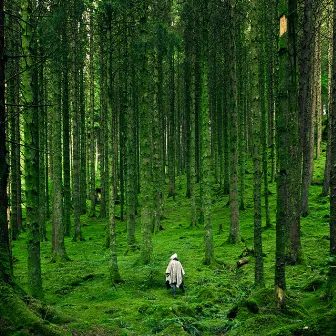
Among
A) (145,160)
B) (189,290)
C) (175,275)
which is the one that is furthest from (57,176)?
(189,290)

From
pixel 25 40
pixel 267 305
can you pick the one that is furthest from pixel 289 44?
pixel 25 40

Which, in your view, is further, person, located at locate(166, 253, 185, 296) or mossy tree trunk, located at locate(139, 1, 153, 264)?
mossy tree trunk, located at locate(139, 1, 153, 264)

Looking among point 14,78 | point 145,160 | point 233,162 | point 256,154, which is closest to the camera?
point 256,154

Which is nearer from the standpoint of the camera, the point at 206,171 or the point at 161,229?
A: the point at 206,171

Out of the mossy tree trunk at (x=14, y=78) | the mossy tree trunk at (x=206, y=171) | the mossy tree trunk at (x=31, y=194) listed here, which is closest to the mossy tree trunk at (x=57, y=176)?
the mossy tree trunk at (x=14, y=78)

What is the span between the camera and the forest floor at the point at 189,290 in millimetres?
6660

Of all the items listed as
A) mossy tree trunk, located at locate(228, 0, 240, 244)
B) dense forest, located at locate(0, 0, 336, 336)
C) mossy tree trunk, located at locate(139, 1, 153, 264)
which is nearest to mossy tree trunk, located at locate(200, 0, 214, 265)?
dense forest, located at locate(0, 0, 336, 336)

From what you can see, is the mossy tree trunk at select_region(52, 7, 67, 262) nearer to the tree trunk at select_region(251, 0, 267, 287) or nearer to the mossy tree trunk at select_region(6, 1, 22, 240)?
the mossy tree trunk at select_region(6, 1, 22, 240)

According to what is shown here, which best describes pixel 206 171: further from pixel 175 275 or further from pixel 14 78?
pixel 14 78

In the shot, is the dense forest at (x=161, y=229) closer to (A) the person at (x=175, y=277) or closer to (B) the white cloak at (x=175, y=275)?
(A) the person at (x=175, y=277)

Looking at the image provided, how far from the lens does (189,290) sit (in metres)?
11.7

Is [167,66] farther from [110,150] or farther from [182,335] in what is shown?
[182,335]

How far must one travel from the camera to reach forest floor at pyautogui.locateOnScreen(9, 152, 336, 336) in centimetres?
666

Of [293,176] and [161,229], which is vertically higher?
[293,176]
